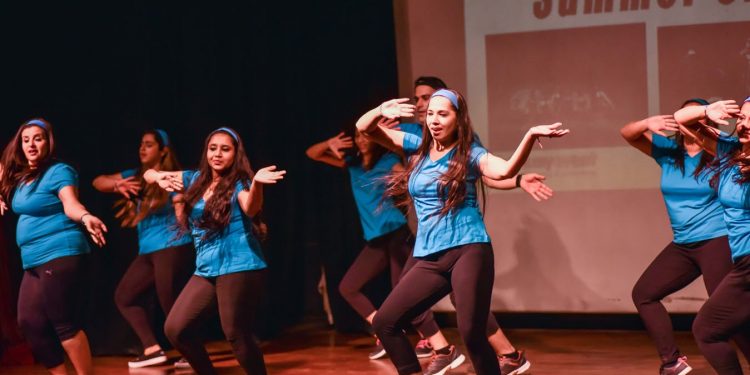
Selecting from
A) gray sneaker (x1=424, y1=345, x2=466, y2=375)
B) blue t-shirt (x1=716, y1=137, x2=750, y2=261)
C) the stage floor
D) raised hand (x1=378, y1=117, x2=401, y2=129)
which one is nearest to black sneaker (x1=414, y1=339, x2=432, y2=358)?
the stage floor

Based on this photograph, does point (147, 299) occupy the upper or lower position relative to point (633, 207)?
lower

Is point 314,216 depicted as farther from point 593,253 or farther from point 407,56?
point 593,253

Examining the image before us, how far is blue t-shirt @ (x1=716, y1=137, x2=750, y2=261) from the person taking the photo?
3637mm

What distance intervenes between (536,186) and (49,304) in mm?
2306

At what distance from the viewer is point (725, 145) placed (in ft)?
13.3

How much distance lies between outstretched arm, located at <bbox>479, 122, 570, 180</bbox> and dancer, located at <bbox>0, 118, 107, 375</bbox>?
1876 millimetres

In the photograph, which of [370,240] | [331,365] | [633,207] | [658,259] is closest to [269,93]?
[370,240]

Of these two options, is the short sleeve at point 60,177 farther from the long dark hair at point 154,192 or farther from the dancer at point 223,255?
the long dark hair at point 154,192

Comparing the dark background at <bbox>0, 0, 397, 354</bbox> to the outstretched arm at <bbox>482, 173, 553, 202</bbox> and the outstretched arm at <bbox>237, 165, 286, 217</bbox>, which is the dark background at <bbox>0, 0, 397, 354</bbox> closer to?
the outstretched arm at <bbox>237, 165, 286, 217</bbox>

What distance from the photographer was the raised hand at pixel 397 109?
12.8ft

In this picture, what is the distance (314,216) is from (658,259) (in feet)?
9.95

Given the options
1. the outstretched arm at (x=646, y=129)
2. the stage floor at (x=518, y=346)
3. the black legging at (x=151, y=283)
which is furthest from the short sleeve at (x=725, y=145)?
the black legging at (x=151, y=283)

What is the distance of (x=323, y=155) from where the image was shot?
6.04 m

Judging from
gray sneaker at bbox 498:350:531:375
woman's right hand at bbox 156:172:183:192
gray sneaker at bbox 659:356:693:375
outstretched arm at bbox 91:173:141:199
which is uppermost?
woman's right hand at bbox 156:172:183:192
